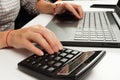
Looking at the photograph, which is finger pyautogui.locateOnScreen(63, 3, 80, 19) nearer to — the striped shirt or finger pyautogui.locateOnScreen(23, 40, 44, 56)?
the striped shirt

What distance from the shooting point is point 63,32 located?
0.72m

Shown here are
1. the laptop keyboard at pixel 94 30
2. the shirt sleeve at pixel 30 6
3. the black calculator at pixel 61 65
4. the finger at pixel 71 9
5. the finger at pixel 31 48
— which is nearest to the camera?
the black calculator at pixel 61 65

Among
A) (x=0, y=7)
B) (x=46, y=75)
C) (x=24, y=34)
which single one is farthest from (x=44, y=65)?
(x=0, y=7)

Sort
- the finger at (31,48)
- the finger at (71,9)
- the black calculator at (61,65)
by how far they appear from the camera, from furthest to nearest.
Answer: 1. the finger at (71,9)
2. the finger at (31,48)
3. the black calculator at (61,65)

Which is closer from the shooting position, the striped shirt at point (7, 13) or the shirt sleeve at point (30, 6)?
the striped shirt at point (7, 13)

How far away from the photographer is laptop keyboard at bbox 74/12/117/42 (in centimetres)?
65

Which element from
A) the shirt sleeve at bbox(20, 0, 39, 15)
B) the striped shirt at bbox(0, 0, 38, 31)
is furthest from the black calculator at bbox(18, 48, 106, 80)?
the shirt sleeve at bbox(20, 0, 39, 15)

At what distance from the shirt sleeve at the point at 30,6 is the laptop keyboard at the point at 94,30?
489mm

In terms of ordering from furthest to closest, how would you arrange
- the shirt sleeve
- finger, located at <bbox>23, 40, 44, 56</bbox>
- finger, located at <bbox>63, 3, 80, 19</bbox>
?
the shirt sleeve, finger, located at <bbox>63, 3, 80, 19</bbox>, finger, located at <bbox>23, 40, 44, 56</bbox>

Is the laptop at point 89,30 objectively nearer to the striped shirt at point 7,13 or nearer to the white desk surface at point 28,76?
the white desk surface at point 28,76

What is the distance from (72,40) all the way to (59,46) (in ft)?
0.30

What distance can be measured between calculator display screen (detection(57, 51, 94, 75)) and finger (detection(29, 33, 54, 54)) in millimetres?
77

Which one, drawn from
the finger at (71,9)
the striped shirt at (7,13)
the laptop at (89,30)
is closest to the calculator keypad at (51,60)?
the laptop at (89,30)

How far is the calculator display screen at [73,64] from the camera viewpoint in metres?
0.45
